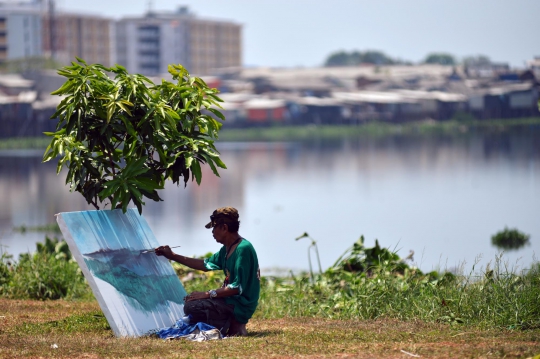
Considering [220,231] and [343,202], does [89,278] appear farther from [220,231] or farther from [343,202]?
[343,202]

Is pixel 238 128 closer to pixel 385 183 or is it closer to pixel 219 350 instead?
pixel 385 183

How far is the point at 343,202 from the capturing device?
30.3m

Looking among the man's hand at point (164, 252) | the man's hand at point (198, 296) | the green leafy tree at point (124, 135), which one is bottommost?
the man's hand at point (198, 296)

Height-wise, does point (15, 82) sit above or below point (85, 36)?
below

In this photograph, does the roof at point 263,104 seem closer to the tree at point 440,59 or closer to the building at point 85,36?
the building at point 85,36

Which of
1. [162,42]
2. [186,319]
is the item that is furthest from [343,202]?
[162,42]

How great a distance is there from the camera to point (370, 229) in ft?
73.6

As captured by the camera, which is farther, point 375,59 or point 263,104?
point 375,59

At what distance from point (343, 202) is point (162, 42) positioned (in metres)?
100

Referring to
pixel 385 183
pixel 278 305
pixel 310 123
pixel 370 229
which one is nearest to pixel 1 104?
pixel 310 123

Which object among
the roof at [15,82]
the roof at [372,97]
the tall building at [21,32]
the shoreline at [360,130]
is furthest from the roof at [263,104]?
the tall building at [21,32]

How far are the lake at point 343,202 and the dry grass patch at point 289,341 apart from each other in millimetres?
2220

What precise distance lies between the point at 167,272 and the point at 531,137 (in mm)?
64897

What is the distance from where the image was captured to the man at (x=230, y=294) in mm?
7164
